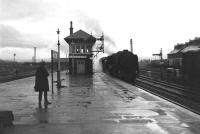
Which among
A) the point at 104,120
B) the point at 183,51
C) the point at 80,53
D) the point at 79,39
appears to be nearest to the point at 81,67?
the point at 80,53

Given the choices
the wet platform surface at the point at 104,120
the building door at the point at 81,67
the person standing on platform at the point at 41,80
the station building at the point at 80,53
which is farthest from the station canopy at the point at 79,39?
the wet platform surface at the point at 104,120

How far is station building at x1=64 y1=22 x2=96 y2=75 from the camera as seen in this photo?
140 ft

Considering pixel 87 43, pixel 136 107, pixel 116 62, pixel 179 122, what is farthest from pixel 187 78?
pixel 87 43

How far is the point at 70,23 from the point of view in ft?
205

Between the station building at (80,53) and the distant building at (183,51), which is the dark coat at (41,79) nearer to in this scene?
the distant building at (183,51)

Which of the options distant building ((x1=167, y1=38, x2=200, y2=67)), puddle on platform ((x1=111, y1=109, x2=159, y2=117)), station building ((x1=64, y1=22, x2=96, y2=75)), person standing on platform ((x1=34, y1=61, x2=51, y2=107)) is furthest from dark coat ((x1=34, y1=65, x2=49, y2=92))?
station building ((x1=64, y1=22, x2=96, y2=75))

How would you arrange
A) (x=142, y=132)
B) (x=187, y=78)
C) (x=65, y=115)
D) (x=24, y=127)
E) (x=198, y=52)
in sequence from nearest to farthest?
(x=142, y=132), (x=24, y=127), (x=65, y=115), (x=198, y=52), (x=187, y=78)

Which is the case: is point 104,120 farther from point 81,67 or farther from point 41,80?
point 81,67

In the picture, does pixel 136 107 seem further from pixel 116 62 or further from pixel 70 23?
pixel 70 23

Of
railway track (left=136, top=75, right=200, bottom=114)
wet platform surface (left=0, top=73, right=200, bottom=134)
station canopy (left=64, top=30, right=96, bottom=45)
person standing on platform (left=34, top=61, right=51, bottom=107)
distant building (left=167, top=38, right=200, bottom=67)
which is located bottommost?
railway track (left=136, top=75, right=200, bottom=114)

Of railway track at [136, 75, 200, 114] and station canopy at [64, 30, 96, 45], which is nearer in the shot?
railway track at [136, 75, 200, 114]

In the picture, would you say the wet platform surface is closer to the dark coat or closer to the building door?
the dark coat

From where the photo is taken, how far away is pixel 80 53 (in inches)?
1704

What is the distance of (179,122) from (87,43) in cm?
3583
